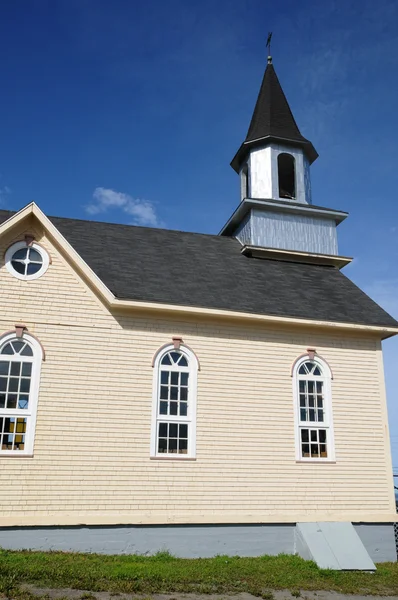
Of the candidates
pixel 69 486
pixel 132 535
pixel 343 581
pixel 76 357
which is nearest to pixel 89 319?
pixel 76 357

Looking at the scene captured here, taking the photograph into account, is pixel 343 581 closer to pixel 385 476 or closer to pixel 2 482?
pixel 385 476

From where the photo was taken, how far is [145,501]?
11734 millimetres

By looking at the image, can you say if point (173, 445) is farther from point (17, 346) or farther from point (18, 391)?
point (17, 346)

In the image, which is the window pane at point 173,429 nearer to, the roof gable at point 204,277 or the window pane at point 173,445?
the window pane at point 173,445

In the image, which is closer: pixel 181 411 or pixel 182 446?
pixel 182 446

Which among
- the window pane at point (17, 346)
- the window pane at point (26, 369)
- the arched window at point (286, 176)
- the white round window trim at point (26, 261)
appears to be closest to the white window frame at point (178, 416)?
the window pane at point (26, 369)

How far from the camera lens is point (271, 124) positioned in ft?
64.4

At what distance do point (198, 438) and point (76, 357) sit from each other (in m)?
3.37

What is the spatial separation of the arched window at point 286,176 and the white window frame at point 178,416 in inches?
355

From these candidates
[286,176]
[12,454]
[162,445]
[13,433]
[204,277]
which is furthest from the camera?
[286,176]

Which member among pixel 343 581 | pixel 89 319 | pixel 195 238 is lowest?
pixel 343 581

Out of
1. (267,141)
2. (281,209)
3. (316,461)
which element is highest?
(267,141)

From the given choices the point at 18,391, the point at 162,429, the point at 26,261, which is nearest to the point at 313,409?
the point at 162,429

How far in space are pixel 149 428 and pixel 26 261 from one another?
4.80 m
